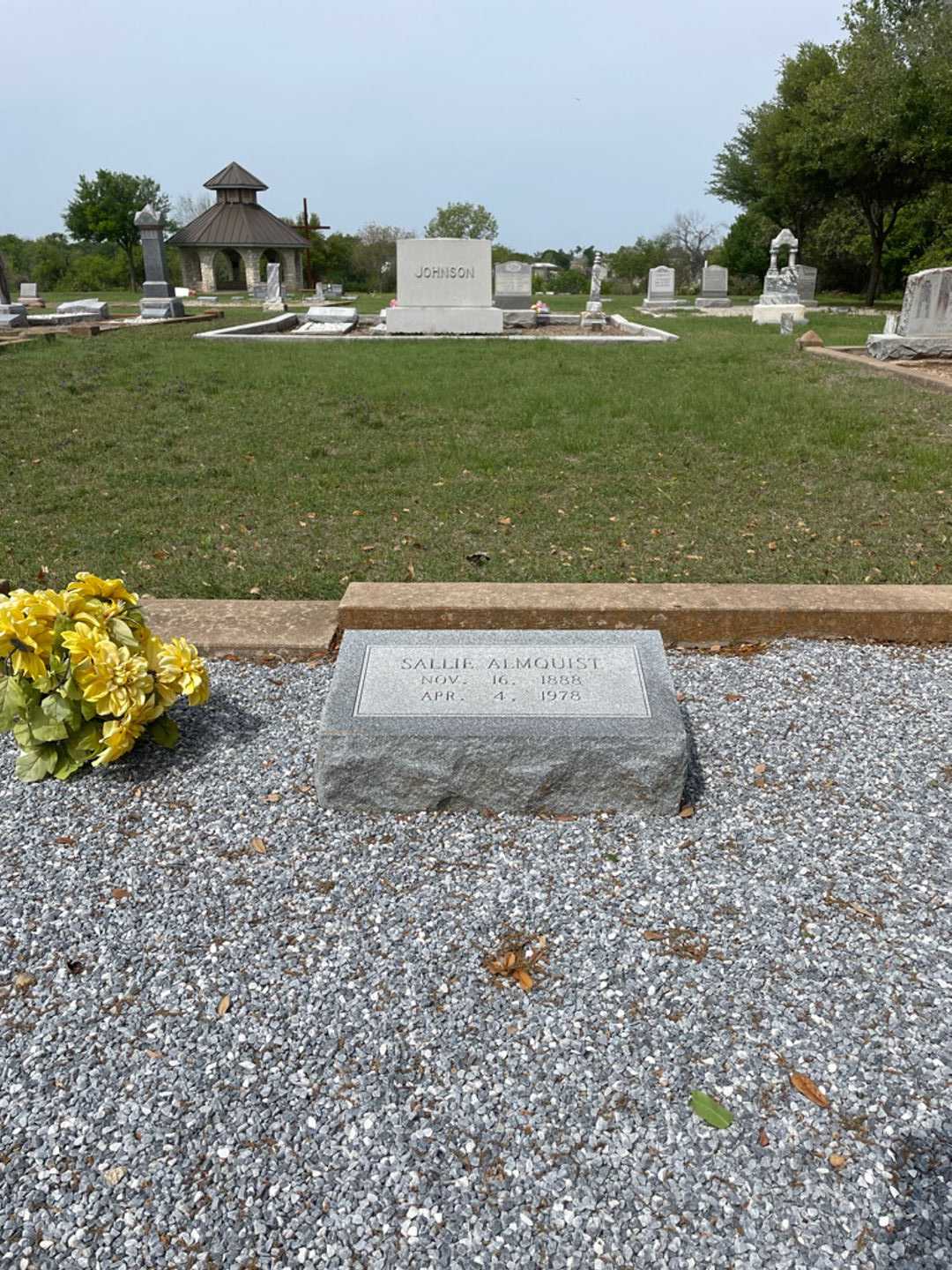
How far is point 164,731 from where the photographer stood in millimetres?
3131

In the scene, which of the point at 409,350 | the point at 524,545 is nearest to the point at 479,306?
the point at 409,350

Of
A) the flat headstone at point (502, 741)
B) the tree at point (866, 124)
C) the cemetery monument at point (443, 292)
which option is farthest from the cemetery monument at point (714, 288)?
the flat headstone at point (502, 741)

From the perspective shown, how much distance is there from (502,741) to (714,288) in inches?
1298

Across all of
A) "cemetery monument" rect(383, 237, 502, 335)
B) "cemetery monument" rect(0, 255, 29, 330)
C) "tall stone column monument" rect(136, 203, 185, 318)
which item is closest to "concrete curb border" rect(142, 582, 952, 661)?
"cemetery monument" rect(383, 237, 502, 335)

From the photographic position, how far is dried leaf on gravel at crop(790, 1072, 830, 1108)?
6.22ft

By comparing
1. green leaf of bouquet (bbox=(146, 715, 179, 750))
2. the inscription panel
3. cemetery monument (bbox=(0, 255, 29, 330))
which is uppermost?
cemetery monument (bbox=(0, 255, 29, 330))

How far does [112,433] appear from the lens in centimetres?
858

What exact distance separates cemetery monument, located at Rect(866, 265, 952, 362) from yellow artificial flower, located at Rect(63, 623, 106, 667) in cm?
1278

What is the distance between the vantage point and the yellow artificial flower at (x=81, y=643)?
290 centimetres

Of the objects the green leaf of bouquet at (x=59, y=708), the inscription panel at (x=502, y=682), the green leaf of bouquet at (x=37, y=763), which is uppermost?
the inscription panel at (x=502, y=682)

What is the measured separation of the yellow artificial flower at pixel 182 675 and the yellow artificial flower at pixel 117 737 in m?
0.17

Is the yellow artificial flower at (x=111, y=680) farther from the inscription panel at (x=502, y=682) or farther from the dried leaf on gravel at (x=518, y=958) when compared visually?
the dried leaf on gravel at (x=518, y=958)

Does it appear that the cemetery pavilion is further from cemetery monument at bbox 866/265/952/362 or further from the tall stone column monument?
cemetery monument at bbox 866/265/952/362

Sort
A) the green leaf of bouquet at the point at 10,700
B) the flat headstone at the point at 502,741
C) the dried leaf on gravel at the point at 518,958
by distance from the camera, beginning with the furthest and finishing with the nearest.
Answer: the green leaf of bouquet at the point at 10,700 → the flat headstone at the point at 502,741 → the dried leaf on gravel at the point at 518,958
